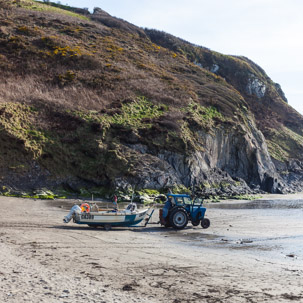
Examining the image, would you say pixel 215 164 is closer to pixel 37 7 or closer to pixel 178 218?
pixel 178 218

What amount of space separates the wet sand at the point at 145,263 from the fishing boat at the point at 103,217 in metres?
0.45

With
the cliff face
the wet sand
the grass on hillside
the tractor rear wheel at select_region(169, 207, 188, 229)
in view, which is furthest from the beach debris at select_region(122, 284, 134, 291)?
the grass on hillside

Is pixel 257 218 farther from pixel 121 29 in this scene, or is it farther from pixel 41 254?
pixel 121 29

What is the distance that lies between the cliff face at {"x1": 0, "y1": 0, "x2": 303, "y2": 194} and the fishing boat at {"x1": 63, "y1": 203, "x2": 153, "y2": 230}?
1643 centimetres

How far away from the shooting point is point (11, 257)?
1123 cm

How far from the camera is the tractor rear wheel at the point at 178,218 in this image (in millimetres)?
20844

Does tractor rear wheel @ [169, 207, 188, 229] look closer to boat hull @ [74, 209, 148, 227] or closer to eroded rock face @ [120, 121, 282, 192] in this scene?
boat hull @ [74, 209, 148, 227]

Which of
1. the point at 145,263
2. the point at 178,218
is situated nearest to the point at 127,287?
the point at 145,263

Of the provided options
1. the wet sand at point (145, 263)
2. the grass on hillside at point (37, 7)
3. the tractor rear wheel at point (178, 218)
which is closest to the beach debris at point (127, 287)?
the wet sand at point (145, 263)

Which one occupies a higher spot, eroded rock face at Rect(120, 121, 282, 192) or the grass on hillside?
the grass on hillside

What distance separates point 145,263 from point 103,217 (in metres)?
8.08

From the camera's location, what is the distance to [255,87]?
325ft

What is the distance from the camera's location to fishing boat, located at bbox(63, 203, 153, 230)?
19.2 m

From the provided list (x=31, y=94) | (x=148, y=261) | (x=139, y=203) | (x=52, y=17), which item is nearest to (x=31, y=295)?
(x=148, y=261)
